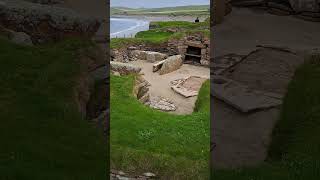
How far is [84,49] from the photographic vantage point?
39.0 ft

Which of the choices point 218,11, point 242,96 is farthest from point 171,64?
point 242,96

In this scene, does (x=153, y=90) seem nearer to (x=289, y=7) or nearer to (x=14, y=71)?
(x=289, y=7)

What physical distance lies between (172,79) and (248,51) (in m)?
8.96

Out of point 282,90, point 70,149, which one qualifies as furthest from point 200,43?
point 70,149

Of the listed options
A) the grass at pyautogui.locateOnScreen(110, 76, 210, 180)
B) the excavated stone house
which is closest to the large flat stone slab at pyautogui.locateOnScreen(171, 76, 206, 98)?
the grass at pyautogui.locateOnScreen(110, 76, 210, 180)

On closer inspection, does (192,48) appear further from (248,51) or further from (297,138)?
(297,138)

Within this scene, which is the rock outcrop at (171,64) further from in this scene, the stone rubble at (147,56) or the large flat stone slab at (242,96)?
the large flat stone slab at (242,96)

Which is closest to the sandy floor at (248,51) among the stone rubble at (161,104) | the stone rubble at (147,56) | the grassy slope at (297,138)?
the grassy slope at (297,138)

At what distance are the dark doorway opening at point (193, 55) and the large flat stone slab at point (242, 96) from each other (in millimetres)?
16427

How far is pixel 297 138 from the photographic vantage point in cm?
930

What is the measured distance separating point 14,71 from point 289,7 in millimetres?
19893

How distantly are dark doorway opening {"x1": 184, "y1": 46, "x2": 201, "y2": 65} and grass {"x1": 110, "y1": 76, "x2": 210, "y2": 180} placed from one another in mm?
15261

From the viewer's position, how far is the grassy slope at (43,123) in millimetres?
6332

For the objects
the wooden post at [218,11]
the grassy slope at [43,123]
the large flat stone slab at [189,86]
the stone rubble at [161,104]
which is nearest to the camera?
the grassy slope at [43,123]
